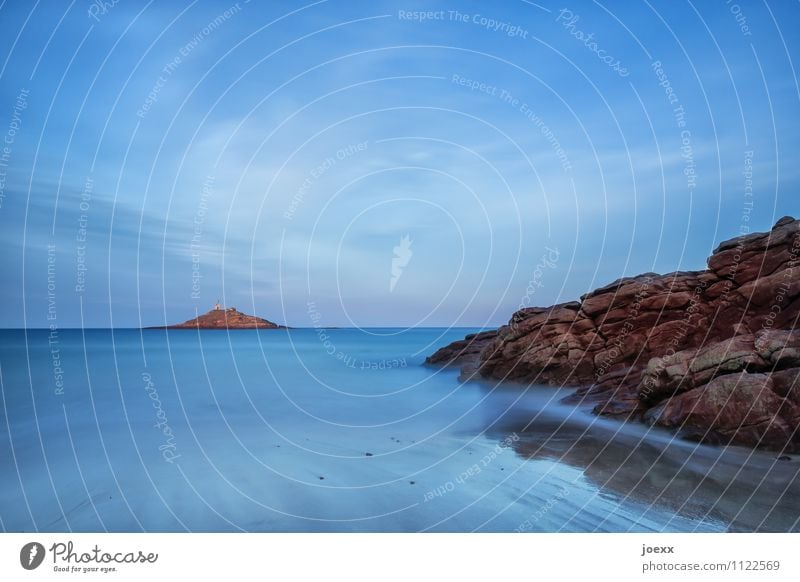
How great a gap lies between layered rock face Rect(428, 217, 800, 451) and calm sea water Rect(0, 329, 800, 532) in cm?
86

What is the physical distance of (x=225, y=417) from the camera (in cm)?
1559

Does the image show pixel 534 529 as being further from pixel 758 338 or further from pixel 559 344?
pixel 559 344

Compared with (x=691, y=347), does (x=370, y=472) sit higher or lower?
lower

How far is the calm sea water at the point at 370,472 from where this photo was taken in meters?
7.50

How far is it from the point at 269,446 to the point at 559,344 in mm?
14391

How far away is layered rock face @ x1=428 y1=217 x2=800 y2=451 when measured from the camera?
10.7 m
